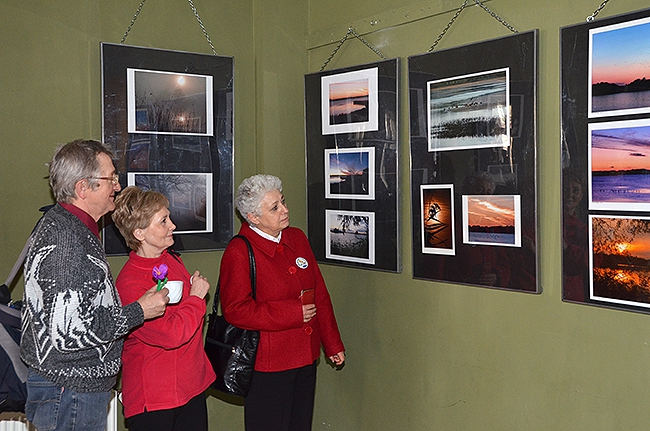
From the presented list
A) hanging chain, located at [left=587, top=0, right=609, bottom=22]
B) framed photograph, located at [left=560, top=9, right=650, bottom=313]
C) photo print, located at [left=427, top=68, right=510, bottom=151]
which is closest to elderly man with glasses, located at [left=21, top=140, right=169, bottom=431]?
photo print, located at [left=427, top=68, right=510, bottom=151]

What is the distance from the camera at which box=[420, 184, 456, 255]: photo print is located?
9.91 feet

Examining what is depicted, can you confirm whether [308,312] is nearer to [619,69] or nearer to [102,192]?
[102,192]

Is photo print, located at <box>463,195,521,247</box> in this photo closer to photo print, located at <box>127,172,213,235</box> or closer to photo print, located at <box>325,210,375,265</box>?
photo print, located at <box>325,210,375,265</box>

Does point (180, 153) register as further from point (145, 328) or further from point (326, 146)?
point (145, 328)

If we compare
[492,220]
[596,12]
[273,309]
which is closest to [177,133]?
[273,309]

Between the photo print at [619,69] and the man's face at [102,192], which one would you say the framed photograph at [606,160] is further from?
the man's face at [102,192]

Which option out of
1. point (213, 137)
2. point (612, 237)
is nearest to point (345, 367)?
point (213, 137)

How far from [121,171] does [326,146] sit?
1119 millimetres

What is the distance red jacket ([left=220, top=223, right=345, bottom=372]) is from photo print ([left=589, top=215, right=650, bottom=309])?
127 cm

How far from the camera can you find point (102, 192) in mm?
2311

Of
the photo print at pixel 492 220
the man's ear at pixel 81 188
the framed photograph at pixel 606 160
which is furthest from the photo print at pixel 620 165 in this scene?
the man's ear at pixel 81 188

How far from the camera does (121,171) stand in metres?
3.34

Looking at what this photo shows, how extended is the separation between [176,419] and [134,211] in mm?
840

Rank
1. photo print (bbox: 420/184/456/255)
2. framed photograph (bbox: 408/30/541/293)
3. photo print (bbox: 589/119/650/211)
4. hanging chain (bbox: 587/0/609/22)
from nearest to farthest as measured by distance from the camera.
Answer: photo print (bbox: 589/119/650/211) < hanging chain (bbox: 587/0/609/22) < framed photograph (bbox: 408/30/541/293) < photo print (bbox: 420/184/456/255)
